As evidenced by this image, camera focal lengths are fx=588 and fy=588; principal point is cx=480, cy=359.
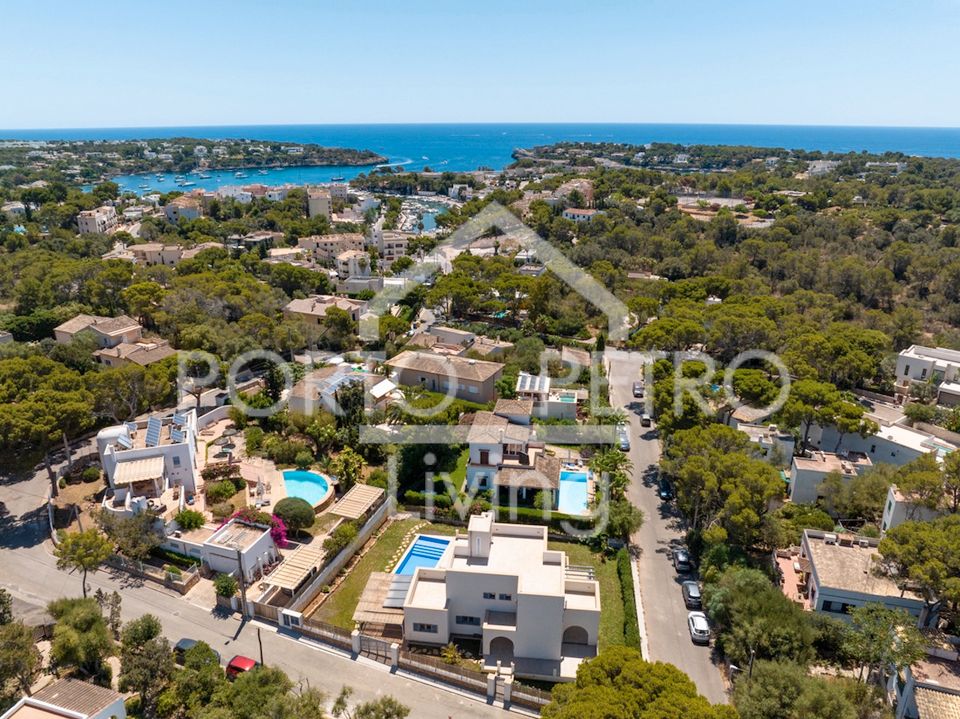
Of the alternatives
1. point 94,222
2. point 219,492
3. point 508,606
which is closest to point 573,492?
point 508,606

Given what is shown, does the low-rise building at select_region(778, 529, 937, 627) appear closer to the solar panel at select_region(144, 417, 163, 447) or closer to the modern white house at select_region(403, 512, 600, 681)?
the modern white house at select_region(403, 512, 600, 681)

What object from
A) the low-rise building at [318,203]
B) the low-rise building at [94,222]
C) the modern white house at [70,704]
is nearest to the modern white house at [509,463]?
the modern white house at [70,704]

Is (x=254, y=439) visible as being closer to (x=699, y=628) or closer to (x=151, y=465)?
(x=151, y=465)

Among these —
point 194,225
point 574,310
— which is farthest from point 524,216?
point 194,225

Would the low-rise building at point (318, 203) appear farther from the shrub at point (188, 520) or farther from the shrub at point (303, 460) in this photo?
the shrub at point (188, 520)

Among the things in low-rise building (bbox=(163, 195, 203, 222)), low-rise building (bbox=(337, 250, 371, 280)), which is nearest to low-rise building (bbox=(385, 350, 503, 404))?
low-rise building (bbox=(337, 250, 371, 280))

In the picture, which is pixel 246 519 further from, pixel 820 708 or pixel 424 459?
pixel 820 708
